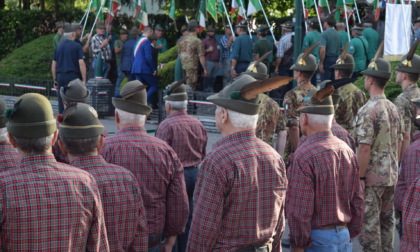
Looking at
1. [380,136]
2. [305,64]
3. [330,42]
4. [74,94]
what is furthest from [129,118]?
[330,42]

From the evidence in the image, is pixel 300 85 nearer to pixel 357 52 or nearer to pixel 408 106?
pixel 408 106

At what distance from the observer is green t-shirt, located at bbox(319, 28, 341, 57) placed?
49.8 ft

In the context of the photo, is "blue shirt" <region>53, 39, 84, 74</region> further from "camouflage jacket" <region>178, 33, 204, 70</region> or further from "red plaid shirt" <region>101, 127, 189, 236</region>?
"red plaid shirt" <region>101, 127, 189, 236</region>

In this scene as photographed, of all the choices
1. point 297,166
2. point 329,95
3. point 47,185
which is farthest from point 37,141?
point 329,95

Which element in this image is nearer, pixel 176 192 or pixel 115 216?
pixel 115 216

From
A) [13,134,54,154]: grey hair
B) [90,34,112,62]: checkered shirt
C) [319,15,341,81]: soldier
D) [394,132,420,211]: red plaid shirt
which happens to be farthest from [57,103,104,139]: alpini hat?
[90,34,112,62]: checkered shirt

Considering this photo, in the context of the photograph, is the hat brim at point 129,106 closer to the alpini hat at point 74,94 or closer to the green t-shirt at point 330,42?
the alpini hat at point 74,94

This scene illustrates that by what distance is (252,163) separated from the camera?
432 centimetres

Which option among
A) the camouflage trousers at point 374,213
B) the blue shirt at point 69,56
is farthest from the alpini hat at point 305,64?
the blue shirt at point 69,56

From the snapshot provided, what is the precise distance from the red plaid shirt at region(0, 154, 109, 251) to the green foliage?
19.4 metres

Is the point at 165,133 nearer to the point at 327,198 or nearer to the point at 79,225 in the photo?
the point at 327,198

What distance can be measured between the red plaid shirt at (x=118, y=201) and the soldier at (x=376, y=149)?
2844 mm

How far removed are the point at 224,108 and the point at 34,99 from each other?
123 centimetres

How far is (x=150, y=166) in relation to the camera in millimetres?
5027
